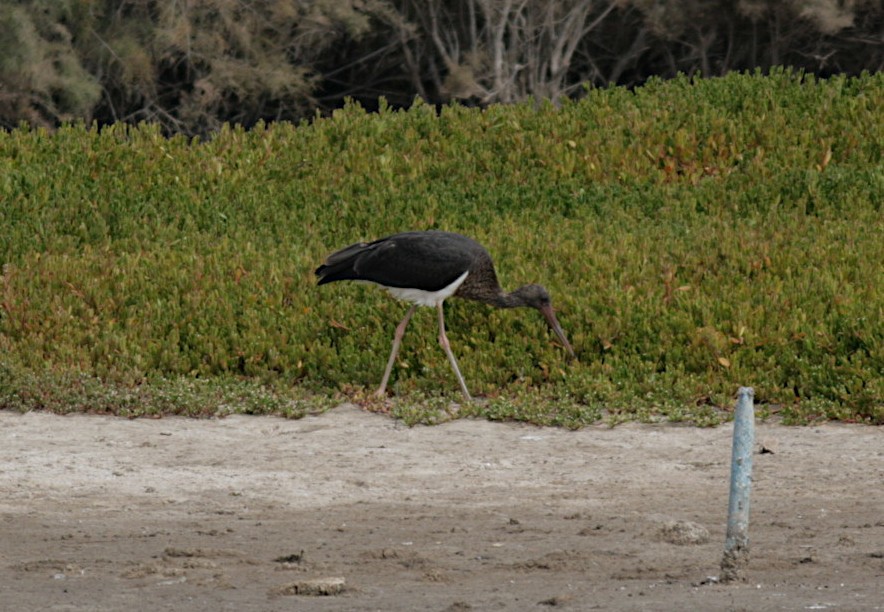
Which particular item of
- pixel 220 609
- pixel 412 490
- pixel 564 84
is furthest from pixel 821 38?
pixel 220 609

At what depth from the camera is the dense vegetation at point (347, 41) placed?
30094 millimetres

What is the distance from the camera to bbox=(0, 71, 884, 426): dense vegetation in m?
12.0

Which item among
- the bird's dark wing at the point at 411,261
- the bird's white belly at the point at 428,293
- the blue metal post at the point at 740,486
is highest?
the blue metal post at the point at 740,486

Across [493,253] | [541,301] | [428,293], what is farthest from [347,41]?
[428,293]

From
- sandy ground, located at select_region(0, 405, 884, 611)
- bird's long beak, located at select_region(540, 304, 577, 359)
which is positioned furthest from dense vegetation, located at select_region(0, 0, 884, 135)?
sandy ground, located at select_region(0, 405, 884, 611)

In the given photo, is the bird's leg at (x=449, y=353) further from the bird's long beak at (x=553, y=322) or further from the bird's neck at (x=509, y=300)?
the bird's long beak at (x=553, y=322)

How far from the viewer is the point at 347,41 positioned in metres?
33.4

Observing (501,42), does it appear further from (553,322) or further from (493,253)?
(553,322)

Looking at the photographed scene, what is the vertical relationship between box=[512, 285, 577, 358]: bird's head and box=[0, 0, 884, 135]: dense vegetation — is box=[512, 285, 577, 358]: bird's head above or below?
above

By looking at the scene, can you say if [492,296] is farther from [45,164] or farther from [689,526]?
[45,164]

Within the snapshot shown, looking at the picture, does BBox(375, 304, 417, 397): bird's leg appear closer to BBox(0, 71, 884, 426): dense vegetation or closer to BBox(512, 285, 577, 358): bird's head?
BBox(0, 71, 884, 426): dense vegetation

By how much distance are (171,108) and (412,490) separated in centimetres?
2431

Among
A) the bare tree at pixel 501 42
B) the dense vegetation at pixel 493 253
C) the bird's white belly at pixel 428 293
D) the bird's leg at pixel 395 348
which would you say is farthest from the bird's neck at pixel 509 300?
the bare tree at pixel 501 42

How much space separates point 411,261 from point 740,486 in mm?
5539
